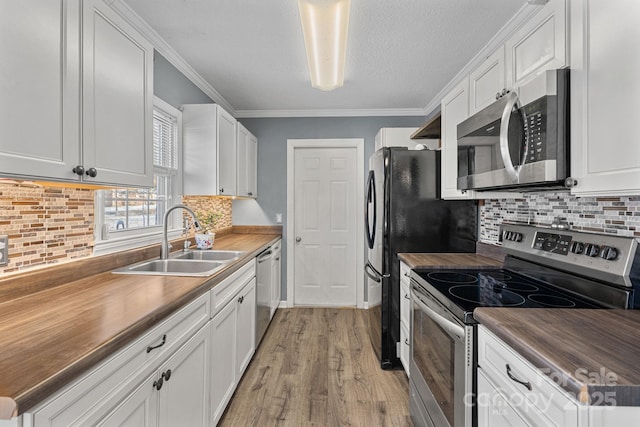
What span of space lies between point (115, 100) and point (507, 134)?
5.42 ft

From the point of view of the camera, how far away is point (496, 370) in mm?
1036

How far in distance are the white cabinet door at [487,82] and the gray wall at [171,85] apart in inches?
84.2

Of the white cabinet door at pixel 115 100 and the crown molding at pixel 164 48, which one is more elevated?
the crown molding at pixel 164 48

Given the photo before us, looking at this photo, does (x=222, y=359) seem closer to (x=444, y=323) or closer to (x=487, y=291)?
(x=444, y=323)

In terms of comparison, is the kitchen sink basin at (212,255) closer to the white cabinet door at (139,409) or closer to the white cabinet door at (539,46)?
the white cabinet door at (139,409)

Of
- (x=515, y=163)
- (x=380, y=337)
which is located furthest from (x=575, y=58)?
(x=380, y=337)

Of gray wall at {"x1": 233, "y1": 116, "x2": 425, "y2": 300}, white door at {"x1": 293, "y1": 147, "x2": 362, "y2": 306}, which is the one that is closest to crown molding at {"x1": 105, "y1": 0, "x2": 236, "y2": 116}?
gray wall at {"x1": 233, "y1": 116, "x2": 425, "y2": 300}

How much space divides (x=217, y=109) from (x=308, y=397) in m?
2.35

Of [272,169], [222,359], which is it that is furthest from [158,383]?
[272,169]

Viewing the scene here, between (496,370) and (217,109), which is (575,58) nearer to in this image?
(496,370)

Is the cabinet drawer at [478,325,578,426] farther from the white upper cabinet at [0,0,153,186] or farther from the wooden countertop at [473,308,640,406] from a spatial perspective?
the white upper cabinet at [0,0,153,186]

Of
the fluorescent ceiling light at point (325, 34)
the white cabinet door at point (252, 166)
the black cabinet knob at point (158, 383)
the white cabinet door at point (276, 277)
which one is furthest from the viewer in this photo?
the white cabinet door at point (252, 166)

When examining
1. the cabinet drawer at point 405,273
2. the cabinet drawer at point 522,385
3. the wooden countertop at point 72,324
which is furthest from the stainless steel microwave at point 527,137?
the wooden countertop at point 72,324

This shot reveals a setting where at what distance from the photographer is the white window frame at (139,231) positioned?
1733mm
